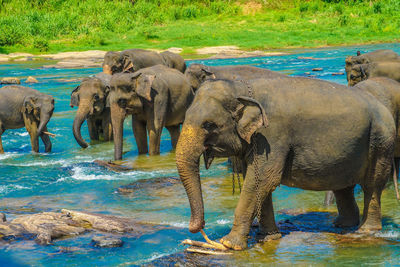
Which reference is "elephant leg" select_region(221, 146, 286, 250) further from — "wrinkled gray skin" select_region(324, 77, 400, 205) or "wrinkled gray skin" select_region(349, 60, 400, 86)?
"wrinkled gray skin" select_region(349, 60, 400, 86)

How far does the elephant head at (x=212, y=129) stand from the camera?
6.31m

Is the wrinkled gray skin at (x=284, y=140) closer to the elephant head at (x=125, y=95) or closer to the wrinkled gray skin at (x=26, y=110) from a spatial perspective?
the elephant head at (x=125, y=95)

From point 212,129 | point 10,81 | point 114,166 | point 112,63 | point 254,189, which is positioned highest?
point 212,129

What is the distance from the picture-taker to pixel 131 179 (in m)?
11.6

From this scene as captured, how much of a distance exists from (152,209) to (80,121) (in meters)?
5.94

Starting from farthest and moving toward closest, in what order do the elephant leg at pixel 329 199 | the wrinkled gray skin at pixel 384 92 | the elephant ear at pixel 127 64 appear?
the elephant ear at pixel 127 64 → the elephant leg at pixel 329 199 → the wrinkled gray skin at pixel 384 92

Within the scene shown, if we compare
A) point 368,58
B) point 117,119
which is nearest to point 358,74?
point 368,58

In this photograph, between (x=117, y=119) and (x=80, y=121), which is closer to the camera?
(x=117, y=119)

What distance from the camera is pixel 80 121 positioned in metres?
14.7

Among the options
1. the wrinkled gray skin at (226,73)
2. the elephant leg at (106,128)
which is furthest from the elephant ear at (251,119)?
the elephant leg at (106,128)

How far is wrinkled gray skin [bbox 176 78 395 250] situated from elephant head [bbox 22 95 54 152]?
8556 millimetres

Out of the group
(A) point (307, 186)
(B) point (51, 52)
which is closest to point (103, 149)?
(A) point (307, 186)

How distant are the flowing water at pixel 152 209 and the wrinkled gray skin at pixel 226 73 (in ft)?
5.44

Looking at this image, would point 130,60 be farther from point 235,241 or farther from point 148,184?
point 235,241
